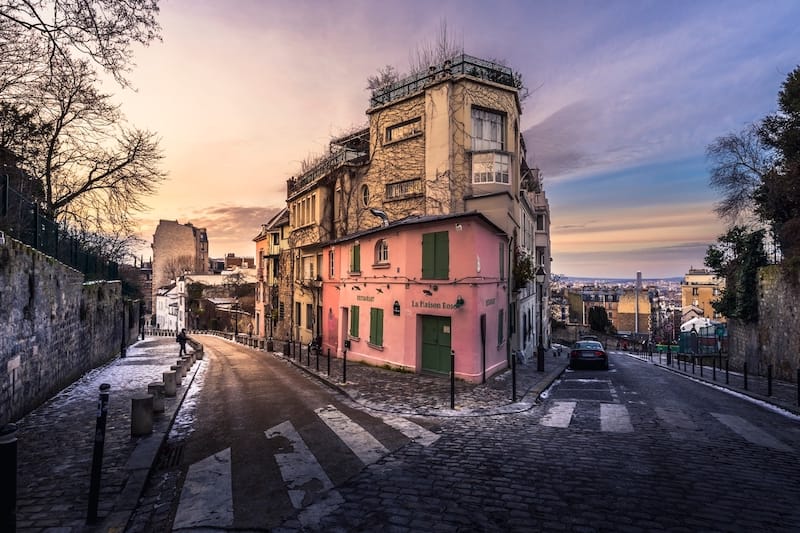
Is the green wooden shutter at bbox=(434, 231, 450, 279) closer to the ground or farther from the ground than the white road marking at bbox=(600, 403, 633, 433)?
farther from the ground

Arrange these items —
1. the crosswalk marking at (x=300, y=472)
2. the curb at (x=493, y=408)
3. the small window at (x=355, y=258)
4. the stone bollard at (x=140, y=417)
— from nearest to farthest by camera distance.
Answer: the crosswalk marking at (x=300, y=472) → the stone bollard at (x=140, y=417) → the curb at (x=493, y=408) → the small window at (x=355, y=258)

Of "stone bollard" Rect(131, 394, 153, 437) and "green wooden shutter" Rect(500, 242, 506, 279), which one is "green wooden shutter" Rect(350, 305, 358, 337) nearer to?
"green wooden shutter" Rect(500, 242, 506, 279)

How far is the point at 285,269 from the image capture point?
119 feet

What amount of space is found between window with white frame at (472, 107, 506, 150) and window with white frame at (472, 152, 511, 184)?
2.98 ft

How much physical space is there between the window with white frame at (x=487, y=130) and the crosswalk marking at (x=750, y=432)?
1617cm

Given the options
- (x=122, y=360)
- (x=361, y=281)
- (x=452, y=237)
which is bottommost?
(x=122, y=360)

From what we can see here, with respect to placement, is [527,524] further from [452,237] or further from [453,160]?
[453,160]

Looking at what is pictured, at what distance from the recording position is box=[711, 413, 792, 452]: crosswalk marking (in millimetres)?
7755

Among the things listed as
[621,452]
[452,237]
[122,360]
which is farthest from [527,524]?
[122,360]

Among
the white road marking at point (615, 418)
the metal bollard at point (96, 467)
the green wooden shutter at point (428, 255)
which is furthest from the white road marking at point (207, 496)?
the green wooden shutter at point (428, 255)

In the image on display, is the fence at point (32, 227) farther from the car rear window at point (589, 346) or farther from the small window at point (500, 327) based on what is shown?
the car rear window at point (589, 346)

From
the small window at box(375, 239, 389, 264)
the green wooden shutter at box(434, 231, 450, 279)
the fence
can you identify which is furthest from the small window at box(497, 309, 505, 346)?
the fence

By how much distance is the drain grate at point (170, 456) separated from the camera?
7148 mm

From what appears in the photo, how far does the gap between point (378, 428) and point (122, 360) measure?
19.0 m
